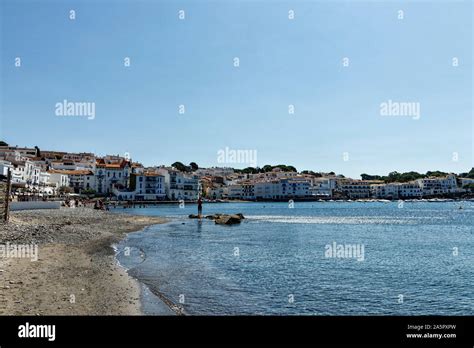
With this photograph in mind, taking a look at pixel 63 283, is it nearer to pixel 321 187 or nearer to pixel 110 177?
pixel 110 177

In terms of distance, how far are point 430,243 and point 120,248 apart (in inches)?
961

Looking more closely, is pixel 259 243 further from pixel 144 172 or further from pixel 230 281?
pixel 144 172

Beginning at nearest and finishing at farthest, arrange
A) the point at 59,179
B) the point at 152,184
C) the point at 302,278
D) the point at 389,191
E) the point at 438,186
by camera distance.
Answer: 1. the point at 302,278
2. the point at 59,179
3. the point at 152,184
4. the point at 438,186
5. the point at 389,191

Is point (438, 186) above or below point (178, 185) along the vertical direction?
below

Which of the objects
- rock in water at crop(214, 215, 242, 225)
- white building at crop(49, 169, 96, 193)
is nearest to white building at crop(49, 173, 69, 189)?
white building at crop(49, 169, 96, 193)

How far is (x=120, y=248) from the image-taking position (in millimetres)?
25938

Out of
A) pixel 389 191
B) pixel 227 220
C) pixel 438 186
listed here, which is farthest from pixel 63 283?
pixel 438 186

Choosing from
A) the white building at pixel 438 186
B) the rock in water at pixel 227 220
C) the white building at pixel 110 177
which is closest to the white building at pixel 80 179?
the white building at pixel 110 177

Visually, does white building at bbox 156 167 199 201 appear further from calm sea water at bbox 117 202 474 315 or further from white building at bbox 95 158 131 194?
calm sea water at bbox 117 202 474 315

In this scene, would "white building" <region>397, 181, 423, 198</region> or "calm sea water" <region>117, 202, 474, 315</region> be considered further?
"white building" <region>397, 181, 423, 198</region>

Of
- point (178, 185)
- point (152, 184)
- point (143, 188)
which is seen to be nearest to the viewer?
point (143, 188)

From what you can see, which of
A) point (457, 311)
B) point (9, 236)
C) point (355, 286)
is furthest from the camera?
point (9, 236)

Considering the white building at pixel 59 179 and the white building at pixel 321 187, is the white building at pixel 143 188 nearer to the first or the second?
the white building at pixel 59 179
